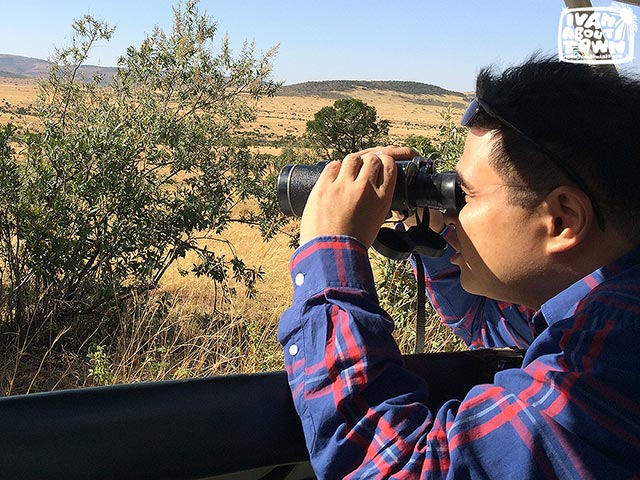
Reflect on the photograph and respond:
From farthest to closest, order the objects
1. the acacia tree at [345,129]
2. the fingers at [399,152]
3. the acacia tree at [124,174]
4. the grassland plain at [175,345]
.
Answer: the acacia tree at [345,129]
the acacia tree at [124,174]
the grassland plain at [175,345]
the fingers at [399,152]

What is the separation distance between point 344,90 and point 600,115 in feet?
323

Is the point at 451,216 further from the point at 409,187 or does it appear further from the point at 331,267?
the point at 331,267

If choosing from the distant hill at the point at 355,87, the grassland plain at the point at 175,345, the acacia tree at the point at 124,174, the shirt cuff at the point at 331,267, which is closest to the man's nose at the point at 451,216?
the shirt cuff at the point at 331,267

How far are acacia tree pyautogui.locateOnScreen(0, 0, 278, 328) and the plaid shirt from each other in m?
4.19

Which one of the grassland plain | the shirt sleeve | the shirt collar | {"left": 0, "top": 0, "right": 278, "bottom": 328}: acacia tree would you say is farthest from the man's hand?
{"left": 0, "top": 0, "right": 278, "bottom": 328}: acacia tree

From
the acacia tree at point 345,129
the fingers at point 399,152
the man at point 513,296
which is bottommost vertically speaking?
the acacia tree at point 345,129

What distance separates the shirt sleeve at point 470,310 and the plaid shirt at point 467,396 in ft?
1.73

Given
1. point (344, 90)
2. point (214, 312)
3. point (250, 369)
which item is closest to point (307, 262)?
point (250, 369)

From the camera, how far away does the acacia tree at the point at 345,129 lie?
19.8 metres

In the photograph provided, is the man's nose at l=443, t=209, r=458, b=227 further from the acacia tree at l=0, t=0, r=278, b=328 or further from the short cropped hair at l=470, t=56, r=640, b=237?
the acacia tree at l=0, t=0, r=278, b=328

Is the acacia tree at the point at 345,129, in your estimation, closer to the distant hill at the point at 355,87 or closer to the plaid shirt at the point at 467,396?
the plaid shirt at the point at 467,396

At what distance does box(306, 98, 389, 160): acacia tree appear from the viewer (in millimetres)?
19812

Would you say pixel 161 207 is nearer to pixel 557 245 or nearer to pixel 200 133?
pixel 200 133

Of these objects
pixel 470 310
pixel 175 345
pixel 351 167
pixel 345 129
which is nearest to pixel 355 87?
pixel 345 129
